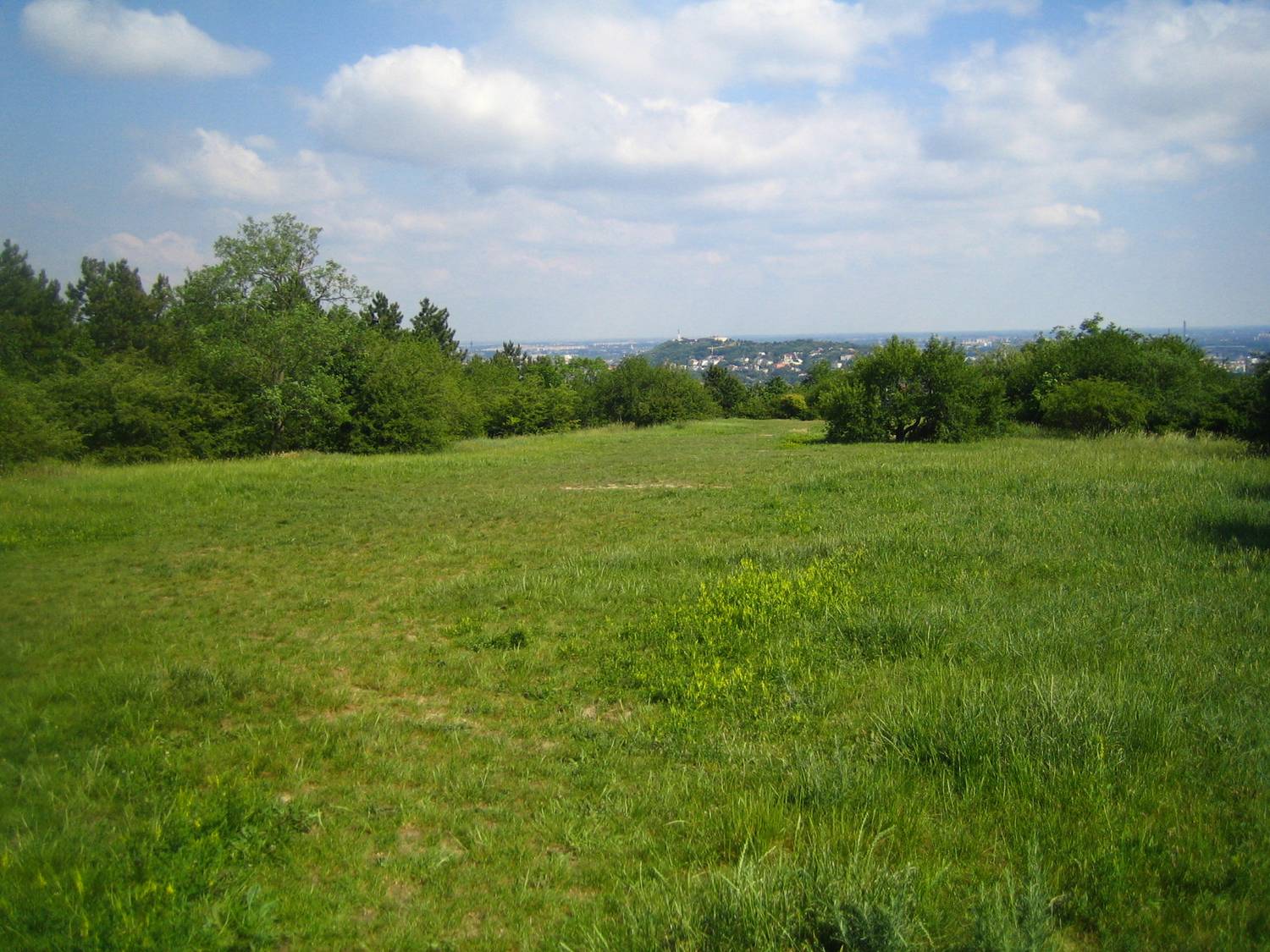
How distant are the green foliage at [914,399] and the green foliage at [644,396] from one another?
26.9 m

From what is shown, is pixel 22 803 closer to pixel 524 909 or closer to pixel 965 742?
pixel 524 909

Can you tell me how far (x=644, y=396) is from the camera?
58.8m

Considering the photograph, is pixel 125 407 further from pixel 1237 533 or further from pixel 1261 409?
pixel 1261 409


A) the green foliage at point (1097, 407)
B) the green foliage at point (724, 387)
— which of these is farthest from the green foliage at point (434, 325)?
the green foliage at point (1097, 407)

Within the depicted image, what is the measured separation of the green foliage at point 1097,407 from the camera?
27.6 meters

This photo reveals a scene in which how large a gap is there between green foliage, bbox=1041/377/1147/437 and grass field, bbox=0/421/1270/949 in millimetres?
21814

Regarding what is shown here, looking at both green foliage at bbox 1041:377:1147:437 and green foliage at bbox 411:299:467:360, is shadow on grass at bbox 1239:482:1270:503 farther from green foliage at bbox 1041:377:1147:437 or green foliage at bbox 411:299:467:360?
green foliage at bbox 411:299:467:360

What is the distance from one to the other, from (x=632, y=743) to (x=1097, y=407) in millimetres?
30019

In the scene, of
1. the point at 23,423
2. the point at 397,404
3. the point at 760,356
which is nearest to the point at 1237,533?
the point at 23,423

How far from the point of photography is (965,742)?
4012 mm

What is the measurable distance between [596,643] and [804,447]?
77.7 feet

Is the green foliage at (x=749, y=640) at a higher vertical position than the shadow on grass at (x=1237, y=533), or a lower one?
lower

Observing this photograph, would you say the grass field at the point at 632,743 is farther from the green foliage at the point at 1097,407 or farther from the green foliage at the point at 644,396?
the green foliage at the point at 644,396

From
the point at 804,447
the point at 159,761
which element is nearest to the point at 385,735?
the point at 159,761
